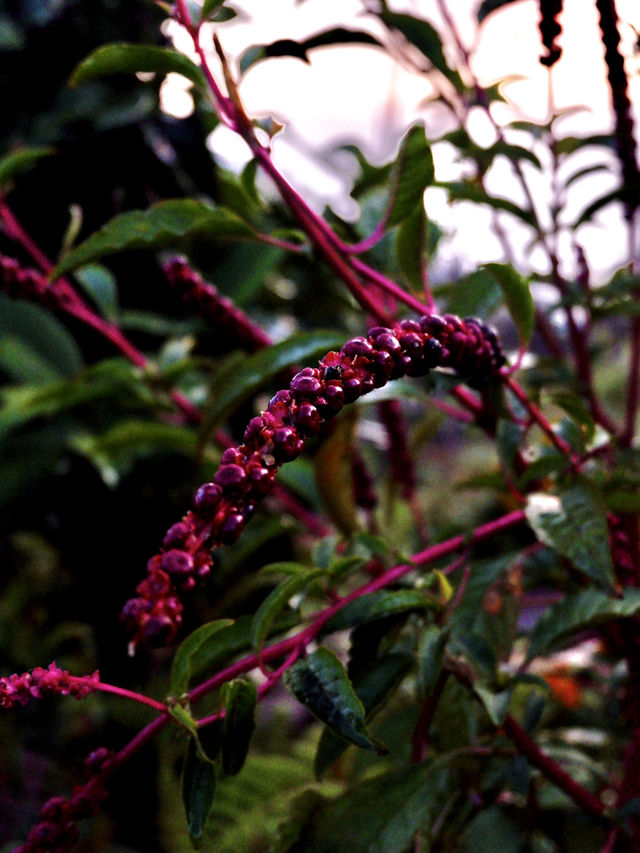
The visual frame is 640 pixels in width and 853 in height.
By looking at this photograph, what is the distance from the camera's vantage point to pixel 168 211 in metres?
0.46

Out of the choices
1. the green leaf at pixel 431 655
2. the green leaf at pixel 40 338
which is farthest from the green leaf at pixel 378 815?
the green leaf at pixel 40 338

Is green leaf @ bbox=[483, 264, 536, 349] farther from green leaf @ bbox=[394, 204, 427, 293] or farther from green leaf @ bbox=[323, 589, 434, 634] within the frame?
green leaf @ bbox=[323, 589, 434, 634]

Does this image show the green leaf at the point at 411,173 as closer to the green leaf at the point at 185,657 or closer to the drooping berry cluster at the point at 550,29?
the drooping berry cluster at the point at 550,29

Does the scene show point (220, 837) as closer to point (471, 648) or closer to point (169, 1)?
point (471, 648)

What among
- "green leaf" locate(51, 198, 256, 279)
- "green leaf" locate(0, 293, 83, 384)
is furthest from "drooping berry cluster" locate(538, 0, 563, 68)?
"green leaf" locate(0, 293, 83, 384)

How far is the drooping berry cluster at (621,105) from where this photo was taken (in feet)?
1.40

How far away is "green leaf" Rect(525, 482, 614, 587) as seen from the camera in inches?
15.4

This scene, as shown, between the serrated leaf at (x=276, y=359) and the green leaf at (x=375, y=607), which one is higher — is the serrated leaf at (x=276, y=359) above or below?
above

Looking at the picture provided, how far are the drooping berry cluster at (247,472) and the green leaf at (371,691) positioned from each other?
171 mm

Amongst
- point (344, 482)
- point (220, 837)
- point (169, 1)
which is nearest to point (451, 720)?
point (344, 482)

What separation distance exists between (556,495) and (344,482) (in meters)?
0.26

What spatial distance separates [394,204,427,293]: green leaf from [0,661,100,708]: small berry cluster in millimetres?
305

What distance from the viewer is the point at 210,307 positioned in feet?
1.82

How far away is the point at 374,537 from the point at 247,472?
21 centimetres
